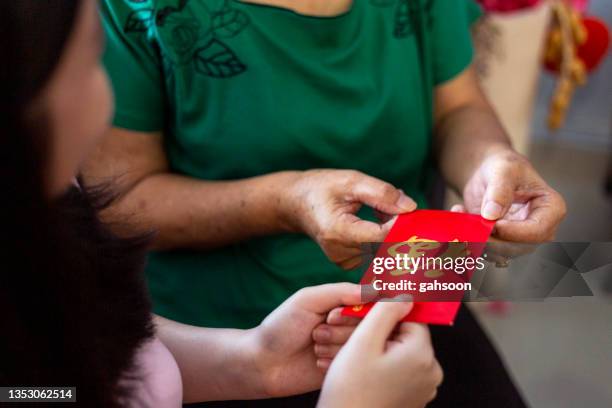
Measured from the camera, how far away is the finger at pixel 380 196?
0.68 metres

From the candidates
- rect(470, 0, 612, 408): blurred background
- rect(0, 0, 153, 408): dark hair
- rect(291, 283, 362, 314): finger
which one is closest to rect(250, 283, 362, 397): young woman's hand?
rect(291, 283, 362, 314): finger

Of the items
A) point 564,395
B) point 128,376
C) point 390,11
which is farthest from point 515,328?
point 128,376

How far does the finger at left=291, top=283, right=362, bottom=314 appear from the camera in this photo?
0.58 meters

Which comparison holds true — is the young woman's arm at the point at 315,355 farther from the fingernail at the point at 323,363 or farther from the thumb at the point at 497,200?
the thumb at the point at 497,200

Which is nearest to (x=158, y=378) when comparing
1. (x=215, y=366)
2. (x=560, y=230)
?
(x=215, y=366)

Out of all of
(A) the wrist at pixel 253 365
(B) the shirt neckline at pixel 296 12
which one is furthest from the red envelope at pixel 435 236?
(B) the shirt neckline at pixel 296 12

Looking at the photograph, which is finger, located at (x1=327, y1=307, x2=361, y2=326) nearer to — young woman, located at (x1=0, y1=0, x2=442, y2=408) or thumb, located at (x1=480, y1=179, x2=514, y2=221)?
young woman, located at (x1=0, y1=0, x2=442, y2=408)

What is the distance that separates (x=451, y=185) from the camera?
0.89 metres

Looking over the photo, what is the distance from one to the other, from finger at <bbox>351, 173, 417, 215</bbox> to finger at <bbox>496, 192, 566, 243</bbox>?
0.09 metres

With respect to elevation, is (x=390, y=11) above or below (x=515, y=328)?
above

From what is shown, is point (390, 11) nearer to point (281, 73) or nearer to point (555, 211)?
point (281, 73)

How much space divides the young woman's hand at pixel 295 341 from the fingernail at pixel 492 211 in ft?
0.54

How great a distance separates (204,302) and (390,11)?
1.26 feet

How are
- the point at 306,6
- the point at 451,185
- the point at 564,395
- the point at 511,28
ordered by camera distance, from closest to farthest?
the point at 306,6
the point at 451,185
the point at 564,395
the point at 511,28
